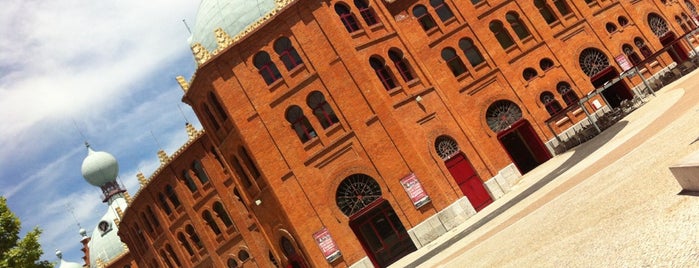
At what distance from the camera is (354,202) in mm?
24859

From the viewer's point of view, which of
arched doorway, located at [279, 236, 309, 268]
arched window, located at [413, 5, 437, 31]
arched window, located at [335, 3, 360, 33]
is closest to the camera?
arched window, located at [335, 3, 360, 33]

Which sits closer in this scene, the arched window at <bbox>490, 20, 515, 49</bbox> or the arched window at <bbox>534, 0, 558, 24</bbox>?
the arched window at <bbox>490, 20, 515, 49</bbox>

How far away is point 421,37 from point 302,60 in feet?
24.8

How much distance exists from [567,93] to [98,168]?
5499cm

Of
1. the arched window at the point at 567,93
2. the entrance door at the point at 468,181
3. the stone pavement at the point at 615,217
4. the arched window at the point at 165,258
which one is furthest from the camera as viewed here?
the arched window at the point at 165,258

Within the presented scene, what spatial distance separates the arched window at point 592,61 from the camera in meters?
29.8

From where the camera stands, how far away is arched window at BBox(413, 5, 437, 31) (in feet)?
96.7

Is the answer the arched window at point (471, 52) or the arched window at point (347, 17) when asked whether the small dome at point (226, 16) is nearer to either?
the arched window at point (347, 17)

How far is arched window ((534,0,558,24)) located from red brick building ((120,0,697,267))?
0.28ft

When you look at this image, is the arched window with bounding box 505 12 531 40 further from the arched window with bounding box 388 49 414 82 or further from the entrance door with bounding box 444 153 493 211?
the entrance door with bounding box 444 153 493 211

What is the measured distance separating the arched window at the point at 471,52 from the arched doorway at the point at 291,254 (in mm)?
14715

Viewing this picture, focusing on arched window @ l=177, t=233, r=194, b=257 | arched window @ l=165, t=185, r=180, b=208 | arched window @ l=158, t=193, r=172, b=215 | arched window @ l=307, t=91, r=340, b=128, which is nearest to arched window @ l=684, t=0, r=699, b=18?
arched window @ l=307, t=91, r=340, b=128

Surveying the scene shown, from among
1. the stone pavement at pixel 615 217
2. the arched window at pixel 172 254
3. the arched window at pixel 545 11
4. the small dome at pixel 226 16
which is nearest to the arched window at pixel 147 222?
the arched window at pixel 172 254

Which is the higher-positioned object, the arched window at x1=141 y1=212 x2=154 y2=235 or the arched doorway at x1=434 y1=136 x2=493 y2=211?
the arched window at x1=141 y1=212 x2=154 y2=235
